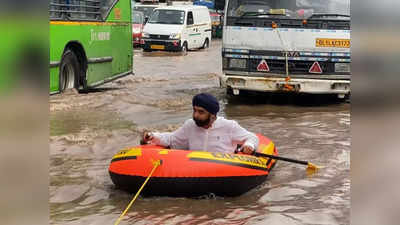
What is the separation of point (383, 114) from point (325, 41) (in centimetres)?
1113

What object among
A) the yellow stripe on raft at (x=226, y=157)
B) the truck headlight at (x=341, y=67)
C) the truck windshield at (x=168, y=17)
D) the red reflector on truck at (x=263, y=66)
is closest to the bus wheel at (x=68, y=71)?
the red reflector on truck at (x=263, y=66)

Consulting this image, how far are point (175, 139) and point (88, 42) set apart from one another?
747 centimetres

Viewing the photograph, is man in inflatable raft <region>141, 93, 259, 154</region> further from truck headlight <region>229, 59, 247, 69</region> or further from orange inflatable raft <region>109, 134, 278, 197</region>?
truck headlight <region>229, 59, 247, 69</region>

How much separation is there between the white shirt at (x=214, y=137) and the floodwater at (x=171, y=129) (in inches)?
22.3

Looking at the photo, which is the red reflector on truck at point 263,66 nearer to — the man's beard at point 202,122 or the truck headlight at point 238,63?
the truck headlight at point 238,63

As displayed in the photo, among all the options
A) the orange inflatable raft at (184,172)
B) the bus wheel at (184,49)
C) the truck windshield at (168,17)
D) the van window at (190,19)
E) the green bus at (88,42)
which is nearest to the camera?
the orange inflatable raft at (184,172)

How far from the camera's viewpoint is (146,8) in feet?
119

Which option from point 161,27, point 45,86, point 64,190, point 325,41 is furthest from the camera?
point 161,27

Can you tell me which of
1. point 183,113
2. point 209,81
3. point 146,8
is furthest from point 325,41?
point 146,8

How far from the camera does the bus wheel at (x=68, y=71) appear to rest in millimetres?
12956

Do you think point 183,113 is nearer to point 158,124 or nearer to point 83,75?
Answer: point 158,124

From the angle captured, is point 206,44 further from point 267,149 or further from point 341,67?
point 267,149

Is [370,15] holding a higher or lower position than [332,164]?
higher

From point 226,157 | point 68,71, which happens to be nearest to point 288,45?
point 68,71
